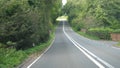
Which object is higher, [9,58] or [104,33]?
[9,58]

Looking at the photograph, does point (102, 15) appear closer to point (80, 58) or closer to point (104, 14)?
point (104, 14)

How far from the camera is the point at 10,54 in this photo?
77.0 feet

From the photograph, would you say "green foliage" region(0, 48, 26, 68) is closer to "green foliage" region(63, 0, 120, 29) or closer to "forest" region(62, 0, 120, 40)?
"forest" region(62, 0, 120, 40)

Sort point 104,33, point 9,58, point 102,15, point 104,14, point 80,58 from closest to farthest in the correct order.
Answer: point 9,58 → point 80,58 → point 104,33 → point 104,14 → point 102,15

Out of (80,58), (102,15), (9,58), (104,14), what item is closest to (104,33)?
(104,14)

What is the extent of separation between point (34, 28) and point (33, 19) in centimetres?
91

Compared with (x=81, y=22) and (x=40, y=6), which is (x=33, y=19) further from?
(x=81, y=22)

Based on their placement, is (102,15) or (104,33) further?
(102,15)

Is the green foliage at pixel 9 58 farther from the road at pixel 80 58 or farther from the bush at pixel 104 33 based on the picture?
the bush at pixel 104 33

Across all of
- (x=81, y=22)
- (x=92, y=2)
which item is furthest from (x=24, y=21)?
(x=81, y=22)

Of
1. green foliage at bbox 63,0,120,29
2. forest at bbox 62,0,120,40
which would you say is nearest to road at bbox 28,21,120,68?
forest at bbox 62,0,120,40

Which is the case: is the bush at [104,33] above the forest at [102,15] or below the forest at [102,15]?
below

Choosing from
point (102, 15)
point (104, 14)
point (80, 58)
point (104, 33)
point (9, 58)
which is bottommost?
point (104, 33)

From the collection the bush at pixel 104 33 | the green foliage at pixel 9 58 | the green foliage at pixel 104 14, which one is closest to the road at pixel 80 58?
the green foliage at pixel 9 58
